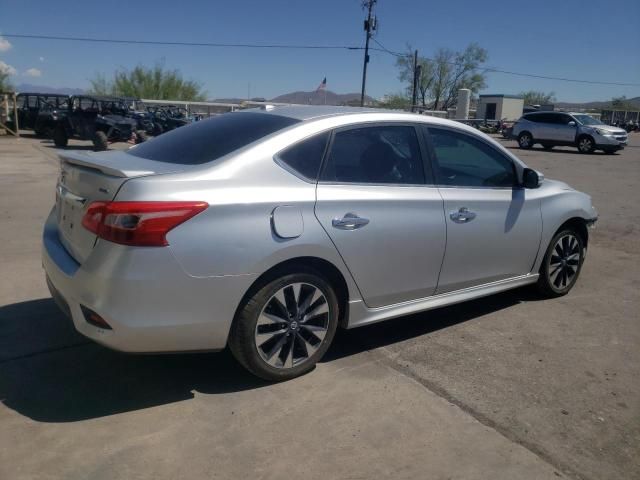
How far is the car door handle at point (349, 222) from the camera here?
11.4 feet

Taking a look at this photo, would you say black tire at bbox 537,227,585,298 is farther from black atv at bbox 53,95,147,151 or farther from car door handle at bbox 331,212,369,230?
black atv at bbox 53,95,147,151

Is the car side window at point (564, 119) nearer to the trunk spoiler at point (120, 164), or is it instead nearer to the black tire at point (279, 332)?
the black tire at point (279, 332)

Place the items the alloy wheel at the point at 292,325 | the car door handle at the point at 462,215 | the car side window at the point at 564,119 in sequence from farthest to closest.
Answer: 1. the car side window at the point at 564,119
2. the car door handle at the point at 462,215
3. the alloy wheel at the point at 292,325

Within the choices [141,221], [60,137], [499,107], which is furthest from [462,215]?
[499,107]

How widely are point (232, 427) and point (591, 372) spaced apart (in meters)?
2.38

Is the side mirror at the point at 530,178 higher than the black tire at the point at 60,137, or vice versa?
the side mirror at the point at 530,178

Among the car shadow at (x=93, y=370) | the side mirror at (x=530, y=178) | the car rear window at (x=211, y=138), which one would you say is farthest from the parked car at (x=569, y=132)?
the car rear window at (x=211, y=138)

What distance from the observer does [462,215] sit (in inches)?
163

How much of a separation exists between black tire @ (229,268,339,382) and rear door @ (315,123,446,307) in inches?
10.0

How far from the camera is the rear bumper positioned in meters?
2.90

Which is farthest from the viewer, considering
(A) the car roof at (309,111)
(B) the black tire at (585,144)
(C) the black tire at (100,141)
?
(B) the black tire at (585,144)

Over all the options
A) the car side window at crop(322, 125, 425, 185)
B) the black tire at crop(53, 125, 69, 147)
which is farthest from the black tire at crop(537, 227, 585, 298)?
the black tire at crop(53, 125, 69, 147)

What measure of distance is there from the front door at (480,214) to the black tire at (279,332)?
104 centimetres

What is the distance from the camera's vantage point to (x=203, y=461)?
275 cm
